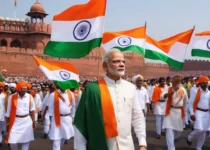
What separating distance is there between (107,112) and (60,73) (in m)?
4.00

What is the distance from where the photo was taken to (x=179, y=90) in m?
6.31

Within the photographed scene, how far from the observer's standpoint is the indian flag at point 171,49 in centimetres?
899

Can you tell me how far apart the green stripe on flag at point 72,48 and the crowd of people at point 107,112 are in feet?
2.46

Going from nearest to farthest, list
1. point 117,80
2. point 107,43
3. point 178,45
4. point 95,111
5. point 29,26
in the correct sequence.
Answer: point 95,111 < point 117,80 < point 178,45 < point 107,43 < point 29,26

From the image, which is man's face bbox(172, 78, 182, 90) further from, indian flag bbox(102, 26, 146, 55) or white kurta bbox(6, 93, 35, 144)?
indian flag bbox(102, 26, 146, 55)

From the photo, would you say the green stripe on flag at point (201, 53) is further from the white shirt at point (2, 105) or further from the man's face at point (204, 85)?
the white shirt at point (2, 105)

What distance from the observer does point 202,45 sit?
362 inches

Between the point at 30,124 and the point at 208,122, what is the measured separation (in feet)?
11.3

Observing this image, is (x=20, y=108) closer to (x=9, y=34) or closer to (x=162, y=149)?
(x=162, y=149)

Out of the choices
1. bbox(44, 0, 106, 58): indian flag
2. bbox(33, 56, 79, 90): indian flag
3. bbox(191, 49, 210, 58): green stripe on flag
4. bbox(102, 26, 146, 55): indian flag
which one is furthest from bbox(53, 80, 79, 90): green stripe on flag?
bbox(191, 49, 210, 58): green stripe on flag

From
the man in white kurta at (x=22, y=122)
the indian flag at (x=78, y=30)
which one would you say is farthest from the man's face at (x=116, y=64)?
the man in white kurta at (x=22, y=122)

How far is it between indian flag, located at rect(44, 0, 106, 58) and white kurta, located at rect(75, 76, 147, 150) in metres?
2.80

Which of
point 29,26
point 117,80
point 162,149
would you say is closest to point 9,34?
point 29,26

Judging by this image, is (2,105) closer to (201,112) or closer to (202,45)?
(201,112)
